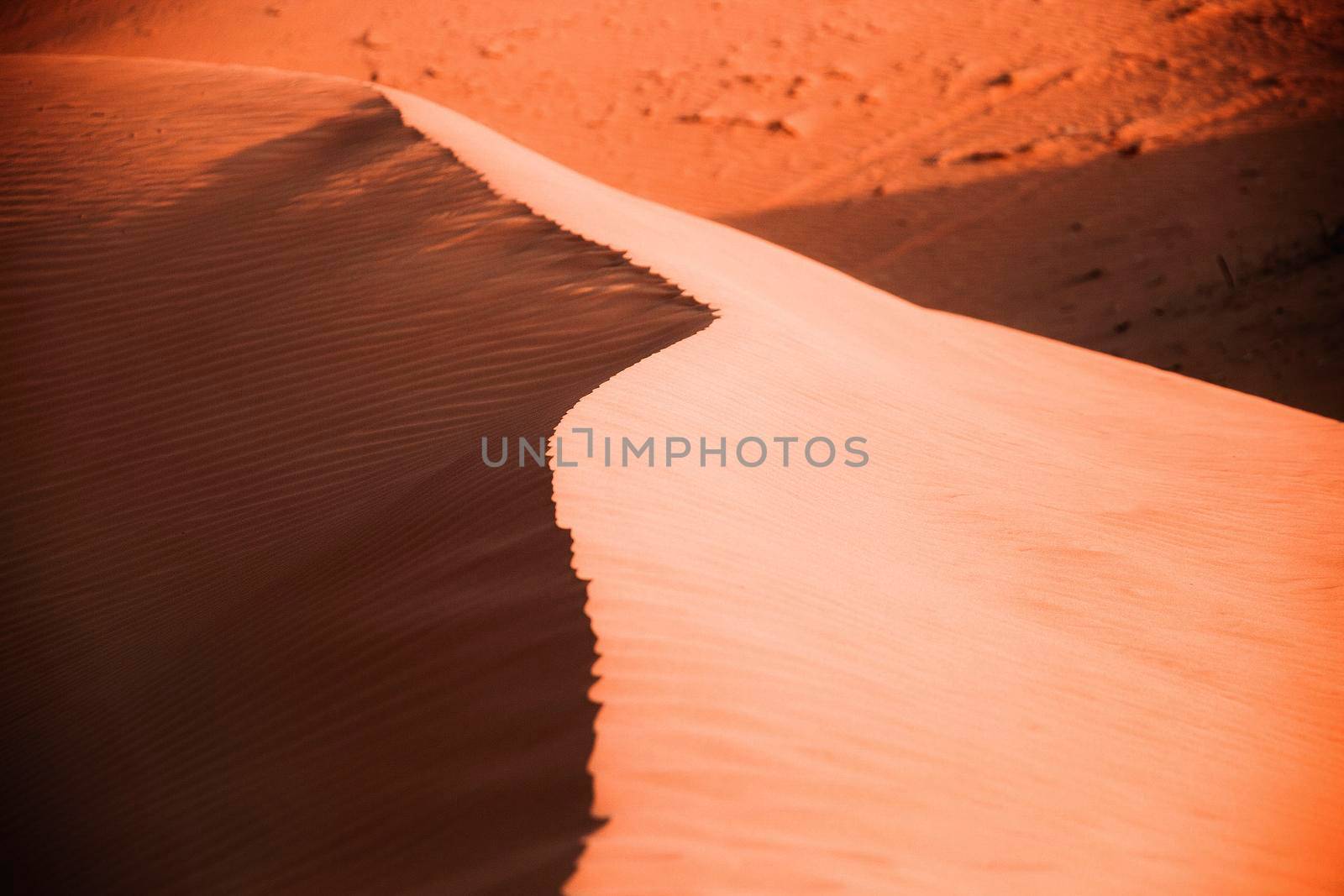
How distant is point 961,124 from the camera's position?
661 inches

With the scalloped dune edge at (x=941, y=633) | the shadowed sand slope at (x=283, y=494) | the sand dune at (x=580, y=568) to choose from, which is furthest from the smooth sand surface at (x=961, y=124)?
the shadowed sand slope at (x=283, y=494)

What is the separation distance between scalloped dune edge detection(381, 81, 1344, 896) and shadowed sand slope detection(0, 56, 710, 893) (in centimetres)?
29

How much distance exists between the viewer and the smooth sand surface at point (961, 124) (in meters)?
12.4

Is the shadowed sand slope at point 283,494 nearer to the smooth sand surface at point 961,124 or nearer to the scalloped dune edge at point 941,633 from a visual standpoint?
the scalloped dune edge at point 941,633

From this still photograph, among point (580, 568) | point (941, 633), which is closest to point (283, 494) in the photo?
point (580, 568)

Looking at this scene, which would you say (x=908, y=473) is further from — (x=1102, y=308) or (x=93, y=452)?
(x=1102, y=308)

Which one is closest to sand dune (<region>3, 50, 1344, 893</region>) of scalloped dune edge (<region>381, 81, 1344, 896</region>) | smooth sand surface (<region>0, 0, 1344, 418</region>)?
scalloped dune edge (<region>381, 81, 1344, 896</region>)

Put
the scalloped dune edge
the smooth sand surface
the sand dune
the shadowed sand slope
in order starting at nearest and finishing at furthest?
the scalloped dune edge
the sand dune
the shadowed sand slope
the smooth sand surface

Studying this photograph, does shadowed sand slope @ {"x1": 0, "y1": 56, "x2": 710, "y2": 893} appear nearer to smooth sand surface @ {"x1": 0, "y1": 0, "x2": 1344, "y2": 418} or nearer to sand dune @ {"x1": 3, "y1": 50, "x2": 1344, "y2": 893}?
sand dune @ {"x1": 3, "y1": 50, "x2": 1344, "y2": 893}

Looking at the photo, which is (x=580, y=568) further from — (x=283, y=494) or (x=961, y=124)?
(x=961, y=124)

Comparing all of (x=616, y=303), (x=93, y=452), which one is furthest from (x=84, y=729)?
(x=616, y=303)

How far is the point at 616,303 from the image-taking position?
6.72 metres

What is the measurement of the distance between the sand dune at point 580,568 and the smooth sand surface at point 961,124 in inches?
148

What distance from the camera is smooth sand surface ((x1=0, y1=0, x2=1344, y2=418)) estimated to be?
12.4 metres
